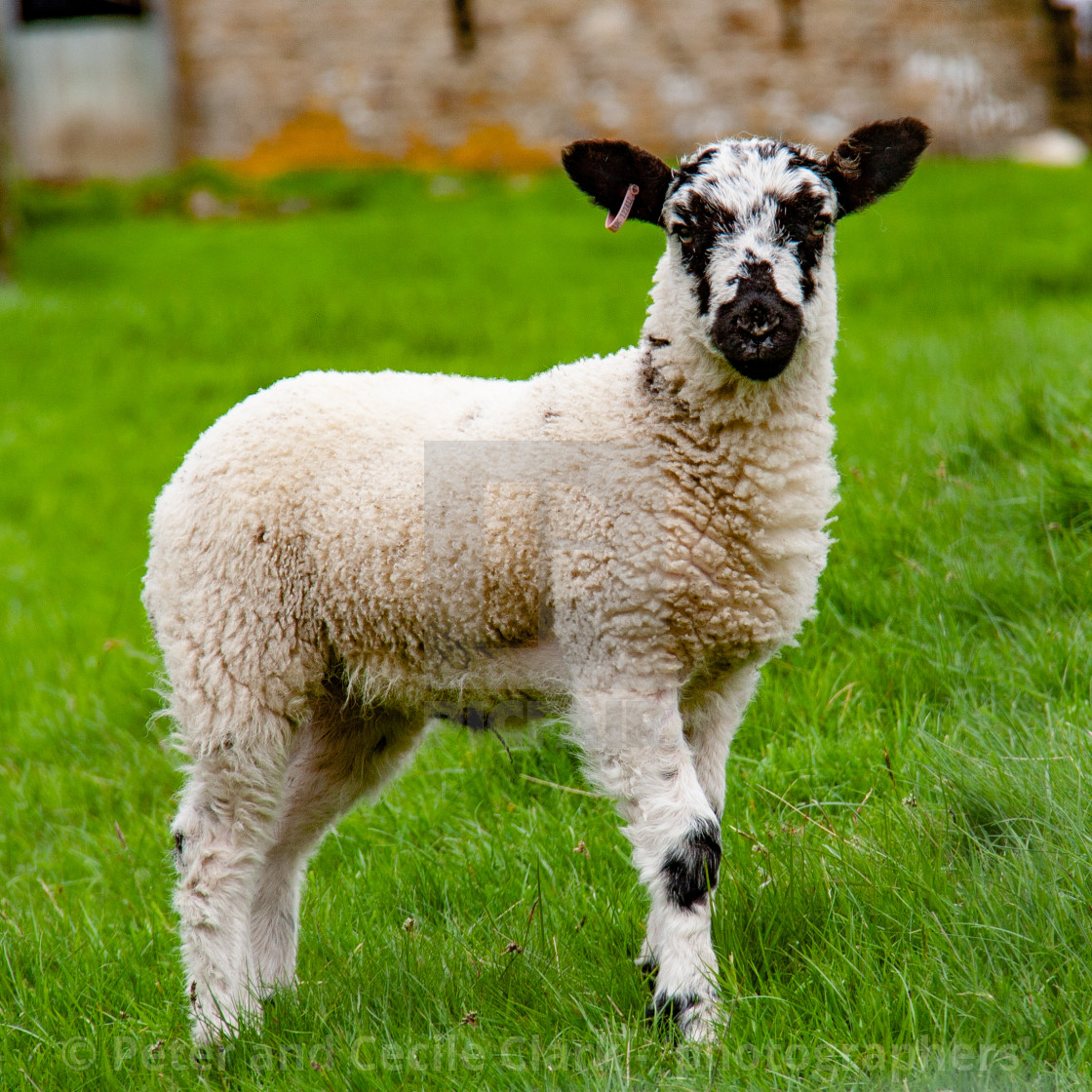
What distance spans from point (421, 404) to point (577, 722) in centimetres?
87

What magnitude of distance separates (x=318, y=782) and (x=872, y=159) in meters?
1.98

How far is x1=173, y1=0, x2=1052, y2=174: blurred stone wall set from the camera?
15.4 meters

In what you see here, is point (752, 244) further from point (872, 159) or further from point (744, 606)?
point (744, 606)

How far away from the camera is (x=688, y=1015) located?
7.77 feet

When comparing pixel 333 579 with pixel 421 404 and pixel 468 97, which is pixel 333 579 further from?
pixel 468 97

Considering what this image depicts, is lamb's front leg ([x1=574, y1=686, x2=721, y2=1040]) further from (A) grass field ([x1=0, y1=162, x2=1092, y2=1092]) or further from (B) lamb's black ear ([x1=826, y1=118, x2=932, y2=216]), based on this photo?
(B) lamb's black ear ([x1=826, y1=118, x2=932, y2=216])

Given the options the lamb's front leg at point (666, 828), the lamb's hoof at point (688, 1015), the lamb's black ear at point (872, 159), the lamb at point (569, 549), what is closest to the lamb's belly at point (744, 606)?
the lamb at point (569, 549)

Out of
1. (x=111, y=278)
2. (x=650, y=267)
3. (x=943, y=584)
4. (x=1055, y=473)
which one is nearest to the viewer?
(x=943, y=584)

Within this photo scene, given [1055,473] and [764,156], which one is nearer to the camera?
[764,156]

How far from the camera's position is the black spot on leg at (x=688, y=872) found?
95.7 inches

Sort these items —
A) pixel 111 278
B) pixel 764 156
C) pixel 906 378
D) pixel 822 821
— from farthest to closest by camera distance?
pixel 111 278 < pixel 906 378 < pixel 822 821 < pixel 764 156

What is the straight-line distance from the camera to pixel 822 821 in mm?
3090

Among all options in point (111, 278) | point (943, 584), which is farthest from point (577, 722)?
point (111, 278)

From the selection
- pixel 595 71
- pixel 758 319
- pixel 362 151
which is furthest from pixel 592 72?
pixel 758 319
